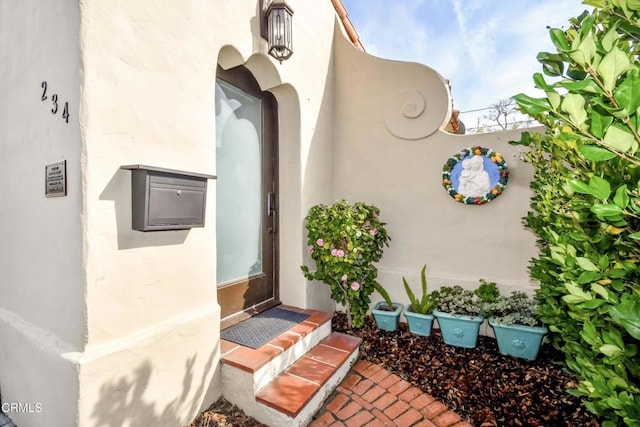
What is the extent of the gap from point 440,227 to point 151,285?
3.20 m

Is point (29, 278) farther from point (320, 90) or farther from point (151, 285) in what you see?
point (320, 90)

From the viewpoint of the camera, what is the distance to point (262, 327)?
2.86 metres

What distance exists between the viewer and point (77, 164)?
162 cm

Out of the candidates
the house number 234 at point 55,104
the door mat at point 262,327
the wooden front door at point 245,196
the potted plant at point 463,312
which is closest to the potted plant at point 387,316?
the potted plant at point 463,312

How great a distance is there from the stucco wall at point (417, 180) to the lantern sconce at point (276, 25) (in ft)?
5.06

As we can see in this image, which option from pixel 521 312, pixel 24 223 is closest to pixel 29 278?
pixel 24 223

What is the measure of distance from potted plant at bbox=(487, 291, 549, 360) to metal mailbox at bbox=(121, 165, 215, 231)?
302cm

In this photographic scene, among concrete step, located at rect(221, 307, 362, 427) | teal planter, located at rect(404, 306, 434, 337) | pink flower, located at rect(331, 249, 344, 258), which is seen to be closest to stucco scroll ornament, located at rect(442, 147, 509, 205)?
teal planter, located at rect(404, 306, 434, 337)

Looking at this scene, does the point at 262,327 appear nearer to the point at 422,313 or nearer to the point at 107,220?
the point at 107,220

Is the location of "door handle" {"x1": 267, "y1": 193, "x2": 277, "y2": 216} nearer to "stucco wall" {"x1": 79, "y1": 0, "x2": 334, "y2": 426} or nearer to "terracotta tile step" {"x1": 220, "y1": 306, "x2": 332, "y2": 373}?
"stucco wall" {"x1": 79, "y1": 0, "x2": 334, "y2": 426}

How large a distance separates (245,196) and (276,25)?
168cm

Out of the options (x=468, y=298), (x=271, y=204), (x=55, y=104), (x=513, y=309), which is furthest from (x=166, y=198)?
(x=513, y=309)

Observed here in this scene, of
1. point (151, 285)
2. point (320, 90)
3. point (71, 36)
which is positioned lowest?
point (151, 285)

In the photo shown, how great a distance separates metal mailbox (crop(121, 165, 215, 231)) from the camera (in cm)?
175
